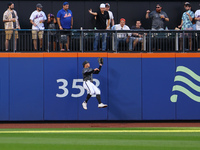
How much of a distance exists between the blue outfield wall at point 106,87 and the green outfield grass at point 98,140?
123 inches

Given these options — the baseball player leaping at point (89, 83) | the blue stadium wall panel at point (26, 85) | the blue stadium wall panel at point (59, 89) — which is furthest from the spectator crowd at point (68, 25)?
the baseball player leaping at point (89, 83)

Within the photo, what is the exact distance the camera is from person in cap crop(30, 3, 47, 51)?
21172mm

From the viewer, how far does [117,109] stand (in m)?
21.8

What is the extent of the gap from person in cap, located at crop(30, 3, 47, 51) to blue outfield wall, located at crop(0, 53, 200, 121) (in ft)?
2.65

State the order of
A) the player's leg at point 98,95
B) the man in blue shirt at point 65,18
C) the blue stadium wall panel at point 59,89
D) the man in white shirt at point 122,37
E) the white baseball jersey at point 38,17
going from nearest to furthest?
the player's leg at point 98,95
the man in blue shirt at point 65,18
the white baseball jersey at point 38,17
the man in white shirt at point 122,37
the blue stadium wall panel at point 59,89

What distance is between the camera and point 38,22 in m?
21.5

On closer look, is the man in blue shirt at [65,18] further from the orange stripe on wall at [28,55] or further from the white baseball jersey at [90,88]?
the white baseball jersey at [90,88]

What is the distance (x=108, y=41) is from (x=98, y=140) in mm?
7703

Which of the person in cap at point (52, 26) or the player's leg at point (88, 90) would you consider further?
the person in cap at point (52, 26)

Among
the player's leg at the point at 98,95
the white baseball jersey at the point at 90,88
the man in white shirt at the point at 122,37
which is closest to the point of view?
the player's leg at the point at 98,95

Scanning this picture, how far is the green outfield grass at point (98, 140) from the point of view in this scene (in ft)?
43.1

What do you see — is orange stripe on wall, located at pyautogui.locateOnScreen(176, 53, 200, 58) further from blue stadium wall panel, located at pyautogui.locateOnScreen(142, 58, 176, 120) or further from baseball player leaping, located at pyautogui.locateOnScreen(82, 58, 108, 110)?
baseball player leaping, located at pyautogui.locateOnScreen(82, 58, 108, 110)

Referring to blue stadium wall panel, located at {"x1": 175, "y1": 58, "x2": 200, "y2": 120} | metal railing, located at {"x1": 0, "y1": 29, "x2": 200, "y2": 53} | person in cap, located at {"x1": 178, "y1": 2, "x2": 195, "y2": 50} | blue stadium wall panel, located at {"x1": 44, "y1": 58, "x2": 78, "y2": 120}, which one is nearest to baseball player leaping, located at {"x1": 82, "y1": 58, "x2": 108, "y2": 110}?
blue stadium wall panel, located at {"x1": 44, "y1": 58, "x2": 78, "y2": 120}

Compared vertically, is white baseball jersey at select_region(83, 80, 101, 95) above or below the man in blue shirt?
below
